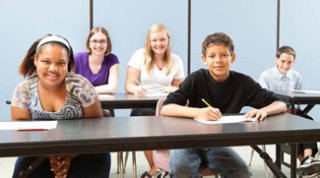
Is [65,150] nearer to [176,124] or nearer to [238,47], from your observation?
[176,124]

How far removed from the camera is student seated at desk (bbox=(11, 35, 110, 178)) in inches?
71.1

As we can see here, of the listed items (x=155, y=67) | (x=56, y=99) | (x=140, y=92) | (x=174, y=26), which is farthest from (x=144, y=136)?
(x=174, y=26)

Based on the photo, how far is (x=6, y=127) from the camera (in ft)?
5.32

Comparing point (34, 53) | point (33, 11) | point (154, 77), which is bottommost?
point (154, 77)

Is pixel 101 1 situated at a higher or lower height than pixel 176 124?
higher

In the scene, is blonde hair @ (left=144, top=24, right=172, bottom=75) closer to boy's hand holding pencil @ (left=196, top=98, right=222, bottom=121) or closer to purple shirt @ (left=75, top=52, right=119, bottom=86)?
purple shirt @ (left=75, top=52, right=119, bottom=86)

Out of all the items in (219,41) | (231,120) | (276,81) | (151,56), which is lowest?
(276,81)

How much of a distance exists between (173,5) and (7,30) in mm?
1825

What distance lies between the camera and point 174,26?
15.5 ft

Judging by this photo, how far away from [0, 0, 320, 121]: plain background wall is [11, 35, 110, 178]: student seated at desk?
2598 mm

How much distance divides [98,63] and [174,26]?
1.53 meters

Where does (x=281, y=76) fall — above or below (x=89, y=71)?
below

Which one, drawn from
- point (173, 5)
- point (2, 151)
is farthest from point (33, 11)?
point (2, 151)

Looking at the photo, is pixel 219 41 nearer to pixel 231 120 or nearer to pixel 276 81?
pixel 231 120
